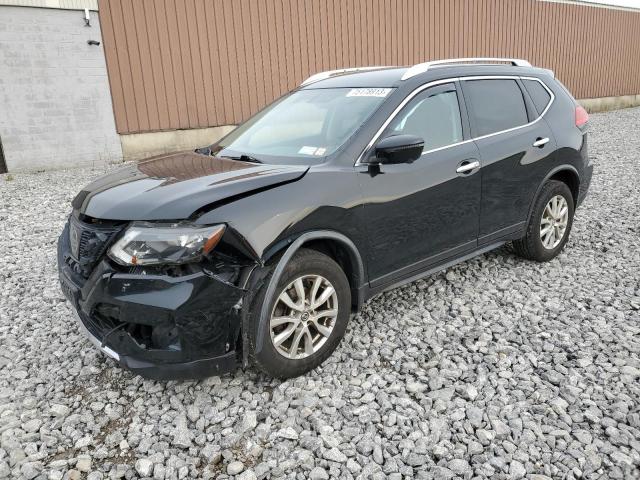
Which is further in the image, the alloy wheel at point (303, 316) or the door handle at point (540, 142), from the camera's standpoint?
the door handle at point (540, 142)

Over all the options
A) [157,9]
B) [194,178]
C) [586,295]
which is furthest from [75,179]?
[586,295]

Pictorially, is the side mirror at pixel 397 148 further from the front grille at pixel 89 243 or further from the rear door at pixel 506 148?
the front grille at pixel 89 243

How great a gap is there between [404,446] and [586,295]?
90.7 inches

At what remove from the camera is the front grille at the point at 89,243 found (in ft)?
8.58

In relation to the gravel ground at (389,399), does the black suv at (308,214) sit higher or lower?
higher

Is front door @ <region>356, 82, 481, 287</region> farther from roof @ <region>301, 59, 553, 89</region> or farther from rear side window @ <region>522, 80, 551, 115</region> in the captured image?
rear side window @ <region>522, 80, 551, 115</region>

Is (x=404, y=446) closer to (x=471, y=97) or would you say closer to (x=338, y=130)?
(x=338, y=130)

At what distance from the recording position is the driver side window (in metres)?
3.35

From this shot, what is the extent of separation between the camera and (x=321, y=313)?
9.64 feet

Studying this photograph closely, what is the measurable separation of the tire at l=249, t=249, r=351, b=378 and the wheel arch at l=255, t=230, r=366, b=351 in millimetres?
36

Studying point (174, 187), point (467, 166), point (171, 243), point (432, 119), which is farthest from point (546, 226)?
point (171, 243)

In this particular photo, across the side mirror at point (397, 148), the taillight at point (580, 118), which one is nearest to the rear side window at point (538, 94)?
the taillight at point (580, 118)

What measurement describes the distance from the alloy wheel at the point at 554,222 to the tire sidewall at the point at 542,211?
0.12 feet

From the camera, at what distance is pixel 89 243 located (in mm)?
2676
